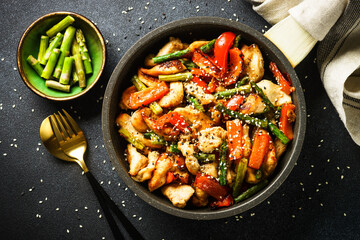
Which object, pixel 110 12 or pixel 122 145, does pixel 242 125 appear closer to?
pixel 122 145

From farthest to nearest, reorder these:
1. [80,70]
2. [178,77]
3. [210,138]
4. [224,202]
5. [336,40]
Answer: [80,70], [336,40], [178,77], [224,202], [210,138]

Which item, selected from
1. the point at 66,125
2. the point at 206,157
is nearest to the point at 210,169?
the point at 206,157

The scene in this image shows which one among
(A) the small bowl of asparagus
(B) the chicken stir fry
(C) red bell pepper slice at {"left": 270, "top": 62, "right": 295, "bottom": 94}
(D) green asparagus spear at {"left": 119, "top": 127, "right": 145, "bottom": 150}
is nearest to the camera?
(B) the chicken stir fry

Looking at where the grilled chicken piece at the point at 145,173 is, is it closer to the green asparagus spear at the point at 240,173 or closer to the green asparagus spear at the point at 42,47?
the green asparagus spear at the point at 240,173

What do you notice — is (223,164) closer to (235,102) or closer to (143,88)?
(235,102)

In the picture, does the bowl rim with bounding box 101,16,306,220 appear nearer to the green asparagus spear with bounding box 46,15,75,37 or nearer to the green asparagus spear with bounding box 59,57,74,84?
the green asparagus spear with bounding box 59,57,74,84

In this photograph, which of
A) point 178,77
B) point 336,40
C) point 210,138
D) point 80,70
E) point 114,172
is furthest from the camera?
point 114,172

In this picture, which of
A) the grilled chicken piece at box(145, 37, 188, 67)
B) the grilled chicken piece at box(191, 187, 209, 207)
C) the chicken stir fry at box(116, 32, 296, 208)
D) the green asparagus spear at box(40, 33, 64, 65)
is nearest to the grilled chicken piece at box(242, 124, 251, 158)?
the chicken stir fry at box(116, 32, 296, 208)
